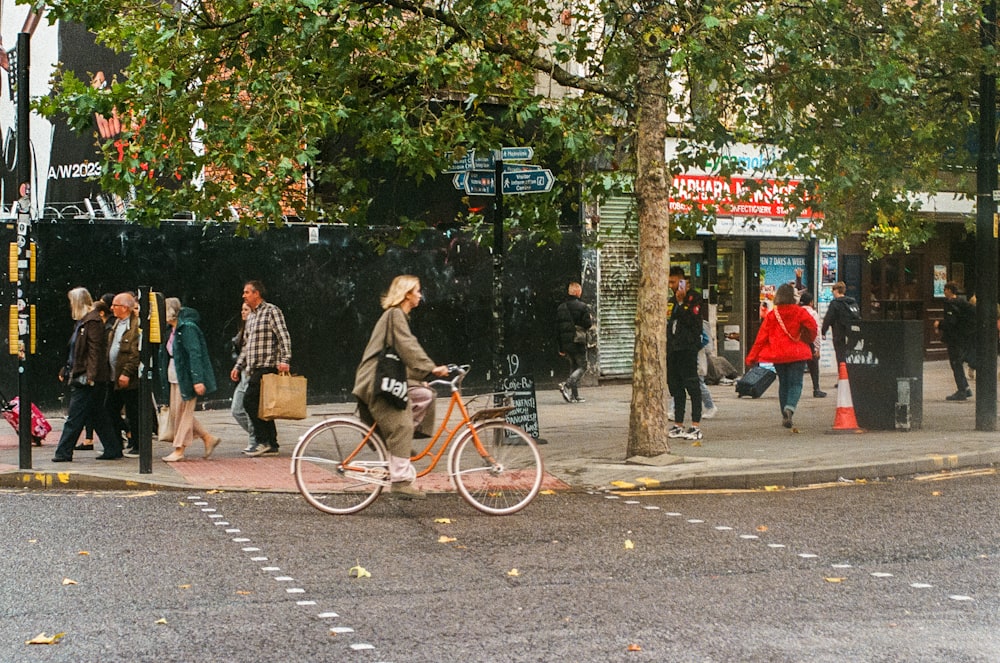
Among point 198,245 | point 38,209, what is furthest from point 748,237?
point 38,209

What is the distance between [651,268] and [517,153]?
1.77 metres

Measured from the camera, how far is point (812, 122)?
1502 cm

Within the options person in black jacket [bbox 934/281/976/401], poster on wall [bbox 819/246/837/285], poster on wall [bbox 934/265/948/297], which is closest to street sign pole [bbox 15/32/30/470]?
person in black jacket [bbox 934/281/976/401]

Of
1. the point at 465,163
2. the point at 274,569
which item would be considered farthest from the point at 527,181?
the point at 274,569

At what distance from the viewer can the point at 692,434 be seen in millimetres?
14594

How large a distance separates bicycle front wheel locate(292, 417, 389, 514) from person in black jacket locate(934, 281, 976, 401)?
40.6 ft

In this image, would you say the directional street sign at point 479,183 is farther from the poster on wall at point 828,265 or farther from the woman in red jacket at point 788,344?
the poster on wall at point 828,265

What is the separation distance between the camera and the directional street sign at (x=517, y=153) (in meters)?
13.1

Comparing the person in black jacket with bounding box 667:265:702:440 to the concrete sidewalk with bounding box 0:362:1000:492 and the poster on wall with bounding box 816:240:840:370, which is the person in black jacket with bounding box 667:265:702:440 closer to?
the concrete sidewalk with bounding box 0:362:1000:492

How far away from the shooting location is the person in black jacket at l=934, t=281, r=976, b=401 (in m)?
19.8

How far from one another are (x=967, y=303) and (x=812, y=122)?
6.47 m

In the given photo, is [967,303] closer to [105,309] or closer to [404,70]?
[404,70]

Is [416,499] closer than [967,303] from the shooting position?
Yes

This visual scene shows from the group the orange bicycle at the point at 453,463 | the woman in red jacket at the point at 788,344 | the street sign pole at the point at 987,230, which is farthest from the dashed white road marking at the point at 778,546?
the street sign pole at the point at 987,230
